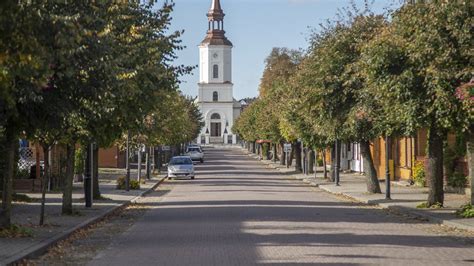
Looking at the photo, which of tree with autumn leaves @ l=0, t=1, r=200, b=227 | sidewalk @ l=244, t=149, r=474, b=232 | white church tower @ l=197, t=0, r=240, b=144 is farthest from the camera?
white church tower @ l=197, t=0, r=240, b=144

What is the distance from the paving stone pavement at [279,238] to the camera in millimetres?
14664

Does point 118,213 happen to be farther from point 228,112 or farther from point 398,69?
point 228,112

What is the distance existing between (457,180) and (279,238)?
18933 mm

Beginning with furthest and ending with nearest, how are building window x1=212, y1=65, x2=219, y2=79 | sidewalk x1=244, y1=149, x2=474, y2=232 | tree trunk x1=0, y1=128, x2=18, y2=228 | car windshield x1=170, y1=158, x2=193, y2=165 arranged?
1. building window x1=212, y1=65, x2=219, y2=79
2. car windshield x1=170, y1=158, x2=193, y2=165
3. sidewalk x1=244, y1=149, x2=474, y2=232
4. tree trunk x1=0, y1=128, x2=18, y2=228

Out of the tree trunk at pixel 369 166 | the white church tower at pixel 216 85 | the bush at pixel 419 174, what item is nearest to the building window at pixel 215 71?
the white church tower at pixel 216 85

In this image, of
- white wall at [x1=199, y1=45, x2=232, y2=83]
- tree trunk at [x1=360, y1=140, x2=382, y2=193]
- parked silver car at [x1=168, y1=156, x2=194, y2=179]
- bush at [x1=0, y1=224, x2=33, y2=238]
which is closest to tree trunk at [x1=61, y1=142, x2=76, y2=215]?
bush at [x1=0, y1=224, x2=33, y2=238]

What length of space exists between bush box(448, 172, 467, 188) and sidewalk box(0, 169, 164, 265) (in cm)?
1348

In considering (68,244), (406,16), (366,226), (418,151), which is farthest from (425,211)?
(418,151)

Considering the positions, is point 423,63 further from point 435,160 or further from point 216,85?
point 216,85

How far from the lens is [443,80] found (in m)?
21.2

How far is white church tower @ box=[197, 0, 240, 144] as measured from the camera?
6024 inches

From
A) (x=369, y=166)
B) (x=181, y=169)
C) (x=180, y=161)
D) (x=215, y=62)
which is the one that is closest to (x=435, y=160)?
(x=369, y=166)

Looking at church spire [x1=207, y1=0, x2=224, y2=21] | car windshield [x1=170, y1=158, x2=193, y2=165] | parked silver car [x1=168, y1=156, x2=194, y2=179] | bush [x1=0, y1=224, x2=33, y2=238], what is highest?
church spire [x1=207, y1=0, x2=224, y2=21]

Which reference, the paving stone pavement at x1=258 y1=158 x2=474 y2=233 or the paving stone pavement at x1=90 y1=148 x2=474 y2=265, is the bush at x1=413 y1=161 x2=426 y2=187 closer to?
the paving stone pavement at x1=258 y1=158 x2=474 y2=233
